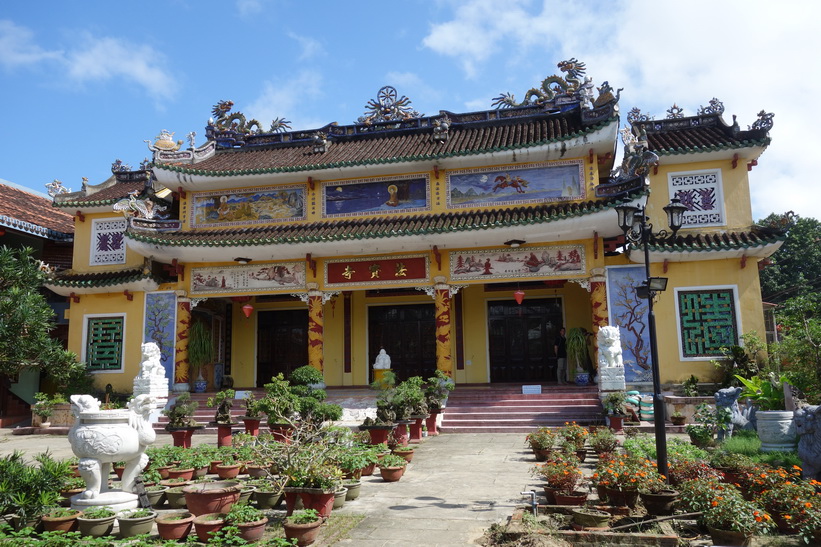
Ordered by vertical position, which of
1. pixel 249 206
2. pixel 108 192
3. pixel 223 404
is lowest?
pixel 223 404

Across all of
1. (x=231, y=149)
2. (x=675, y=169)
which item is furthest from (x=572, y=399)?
(x=231, y=149)

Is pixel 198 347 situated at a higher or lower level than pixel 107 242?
lower

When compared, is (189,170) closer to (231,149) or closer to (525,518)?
(231,149)

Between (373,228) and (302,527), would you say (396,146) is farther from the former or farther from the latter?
(302,527)

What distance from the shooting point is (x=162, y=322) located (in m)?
16.6

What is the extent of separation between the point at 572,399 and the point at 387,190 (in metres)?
6.94

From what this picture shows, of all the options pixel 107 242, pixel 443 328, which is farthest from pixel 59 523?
pixel 107 242

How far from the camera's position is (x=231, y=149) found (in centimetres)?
1895

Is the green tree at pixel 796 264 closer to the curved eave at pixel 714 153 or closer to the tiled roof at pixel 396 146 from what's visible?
the curved eave at pixel 714 153

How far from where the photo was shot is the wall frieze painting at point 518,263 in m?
14.9

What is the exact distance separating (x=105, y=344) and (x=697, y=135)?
53.9ft

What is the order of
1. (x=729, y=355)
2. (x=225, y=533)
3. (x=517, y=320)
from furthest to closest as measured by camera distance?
1. (x=517, y=320)
2. (x=729, y=355)
3. (x=225, y=533)

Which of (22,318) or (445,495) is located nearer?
(22,318)

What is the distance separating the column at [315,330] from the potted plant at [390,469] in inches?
311
